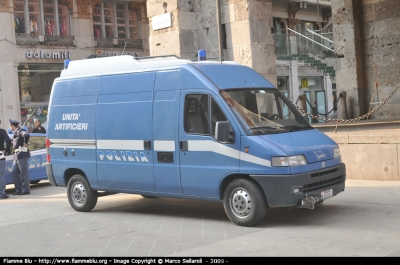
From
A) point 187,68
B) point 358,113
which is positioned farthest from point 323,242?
point 358,113

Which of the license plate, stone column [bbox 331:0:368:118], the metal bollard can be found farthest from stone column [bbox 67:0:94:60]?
the license plate

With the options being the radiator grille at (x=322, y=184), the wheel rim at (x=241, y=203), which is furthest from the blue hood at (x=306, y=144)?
the wheel rim at (x=241, y=203)

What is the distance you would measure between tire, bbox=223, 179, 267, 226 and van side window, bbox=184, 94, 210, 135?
0.93 metres

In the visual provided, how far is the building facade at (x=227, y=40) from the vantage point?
15.2 meters

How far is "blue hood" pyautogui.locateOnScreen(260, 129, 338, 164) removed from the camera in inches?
333

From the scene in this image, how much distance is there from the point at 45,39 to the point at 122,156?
2185 centimetres

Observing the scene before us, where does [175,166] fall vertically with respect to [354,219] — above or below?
above

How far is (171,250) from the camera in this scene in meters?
7.42

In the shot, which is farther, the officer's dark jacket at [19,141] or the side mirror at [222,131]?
the officer's dark jacket at [19,141]

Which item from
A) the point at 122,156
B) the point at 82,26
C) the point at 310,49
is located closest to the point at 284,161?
the point at 122,156

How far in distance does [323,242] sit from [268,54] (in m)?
8.18

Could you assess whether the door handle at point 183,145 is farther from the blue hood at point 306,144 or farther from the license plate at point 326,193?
the license plate at point 326,193

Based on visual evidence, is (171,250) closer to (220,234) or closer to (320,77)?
(220,234)

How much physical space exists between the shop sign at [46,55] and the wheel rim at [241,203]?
23434 millimetres
